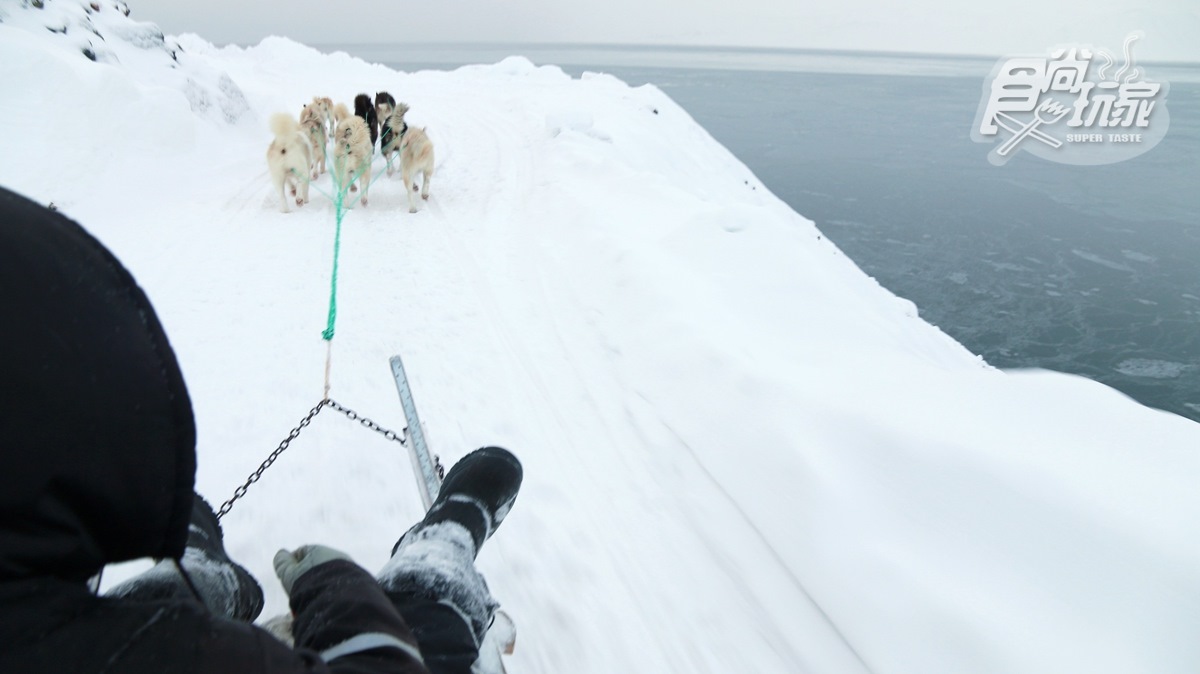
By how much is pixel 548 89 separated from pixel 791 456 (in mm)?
14297

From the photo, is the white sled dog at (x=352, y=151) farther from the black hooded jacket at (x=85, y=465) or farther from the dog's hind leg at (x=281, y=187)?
the black hooded jacket at (x=85, y=465)

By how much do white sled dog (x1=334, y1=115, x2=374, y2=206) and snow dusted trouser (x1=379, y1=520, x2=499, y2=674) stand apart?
16.5 feet

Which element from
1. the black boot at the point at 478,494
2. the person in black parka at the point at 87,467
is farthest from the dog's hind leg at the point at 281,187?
the person in black parka at the point at 87,467

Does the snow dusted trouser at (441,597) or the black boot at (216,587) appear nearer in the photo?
the snow dusted trouser at (441,597)

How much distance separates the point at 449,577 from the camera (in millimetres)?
1383

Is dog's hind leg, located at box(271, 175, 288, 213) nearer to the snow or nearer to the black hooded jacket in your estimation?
the snow

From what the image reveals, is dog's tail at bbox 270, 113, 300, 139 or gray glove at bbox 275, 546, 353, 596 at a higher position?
dog's tail at bbox 270, 113, 300, 139

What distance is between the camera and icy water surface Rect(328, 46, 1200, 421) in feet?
33.1

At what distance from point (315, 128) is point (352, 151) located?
2.33 ft

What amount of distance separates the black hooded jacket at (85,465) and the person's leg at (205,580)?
0.64 m

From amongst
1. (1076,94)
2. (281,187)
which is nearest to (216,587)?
(281,187)

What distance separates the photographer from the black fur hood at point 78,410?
0.58 metres

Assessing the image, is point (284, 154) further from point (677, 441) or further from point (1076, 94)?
point (1076, 94)

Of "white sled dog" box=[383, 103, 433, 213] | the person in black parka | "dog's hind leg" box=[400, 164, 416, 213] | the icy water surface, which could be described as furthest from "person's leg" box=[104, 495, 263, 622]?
the icy water surface
